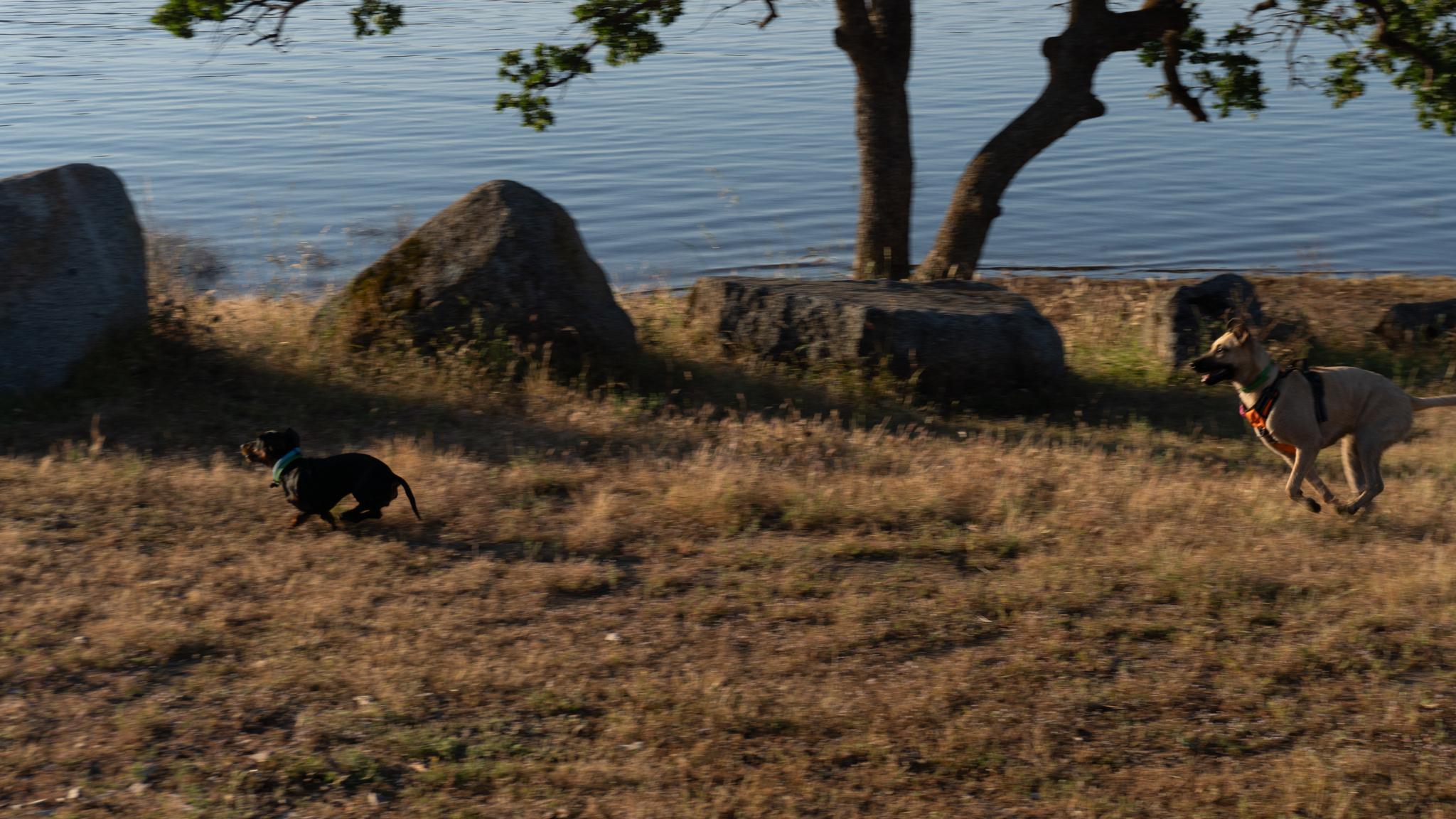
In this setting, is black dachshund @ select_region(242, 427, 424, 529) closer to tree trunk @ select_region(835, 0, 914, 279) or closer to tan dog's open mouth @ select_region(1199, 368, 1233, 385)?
tan dog's open mouth @ select_region(1199, 368, 1233, 385)

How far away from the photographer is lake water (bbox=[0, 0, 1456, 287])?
17016mm

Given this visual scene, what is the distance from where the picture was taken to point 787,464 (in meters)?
7.61

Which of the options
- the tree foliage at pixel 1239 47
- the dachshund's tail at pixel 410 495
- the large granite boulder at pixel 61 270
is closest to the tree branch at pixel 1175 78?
the tree foliage at pixel 1239 47

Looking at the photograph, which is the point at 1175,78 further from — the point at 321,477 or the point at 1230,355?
the point at 321,477

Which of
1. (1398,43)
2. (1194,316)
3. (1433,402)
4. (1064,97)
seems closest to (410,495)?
(1433,402)

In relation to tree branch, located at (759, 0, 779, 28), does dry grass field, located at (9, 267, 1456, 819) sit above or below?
below

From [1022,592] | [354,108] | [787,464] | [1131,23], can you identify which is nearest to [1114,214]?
[1131,23]

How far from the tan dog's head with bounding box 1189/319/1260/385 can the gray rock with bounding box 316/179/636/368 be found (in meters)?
4.70

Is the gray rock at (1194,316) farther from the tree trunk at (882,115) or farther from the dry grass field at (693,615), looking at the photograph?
the tree trunk at (882,115)

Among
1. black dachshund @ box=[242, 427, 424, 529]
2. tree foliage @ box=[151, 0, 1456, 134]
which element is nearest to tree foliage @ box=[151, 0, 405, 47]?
tree foliage @ box=[151, 0, 1456, 134]

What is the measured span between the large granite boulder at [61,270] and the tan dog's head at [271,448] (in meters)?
3.17

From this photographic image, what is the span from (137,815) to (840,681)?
2.53 meters

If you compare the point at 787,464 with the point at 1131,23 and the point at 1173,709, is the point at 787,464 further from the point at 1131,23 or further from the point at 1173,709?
the point at 1131,23

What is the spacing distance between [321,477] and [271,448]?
337 millimetres
